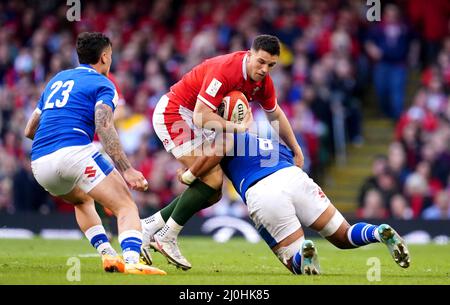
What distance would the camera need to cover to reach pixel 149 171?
19.4 meters

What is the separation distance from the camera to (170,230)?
1078 cm

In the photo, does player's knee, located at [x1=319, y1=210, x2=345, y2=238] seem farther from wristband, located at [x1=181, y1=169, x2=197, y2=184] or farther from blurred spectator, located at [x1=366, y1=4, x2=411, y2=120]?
blurred spectator, located at [x1=366, y1=4, x2=411, y2=120]

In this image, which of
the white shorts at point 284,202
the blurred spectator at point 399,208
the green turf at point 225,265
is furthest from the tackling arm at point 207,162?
the blurred spectator at point 399,208

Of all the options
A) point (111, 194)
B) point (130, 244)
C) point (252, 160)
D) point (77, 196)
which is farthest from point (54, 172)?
point (252, 160)

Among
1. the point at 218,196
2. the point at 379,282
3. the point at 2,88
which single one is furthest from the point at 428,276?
the point at 2,88

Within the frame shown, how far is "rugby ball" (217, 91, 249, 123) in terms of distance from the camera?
35.2 ft

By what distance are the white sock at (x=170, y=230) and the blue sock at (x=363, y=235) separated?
1.84m

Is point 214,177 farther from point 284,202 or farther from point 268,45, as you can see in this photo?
point 268,45

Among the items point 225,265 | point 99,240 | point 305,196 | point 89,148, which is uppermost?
point 89,148

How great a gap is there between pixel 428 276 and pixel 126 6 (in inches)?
600

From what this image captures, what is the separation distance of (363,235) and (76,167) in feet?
9.11

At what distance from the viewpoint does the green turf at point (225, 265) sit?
9.29 m
